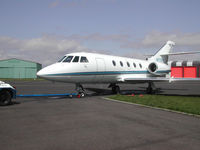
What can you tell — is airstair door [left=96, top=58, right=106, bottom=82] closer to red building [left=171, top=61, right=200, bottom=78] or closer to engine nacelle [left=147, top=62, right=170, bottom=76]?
engine nacelle [left=147, top=62, right=170, bottom=76]

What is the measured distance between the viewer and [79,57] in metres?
13.7

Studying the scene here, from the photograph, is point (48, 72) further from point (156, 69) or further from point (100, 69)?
point (156, 69)

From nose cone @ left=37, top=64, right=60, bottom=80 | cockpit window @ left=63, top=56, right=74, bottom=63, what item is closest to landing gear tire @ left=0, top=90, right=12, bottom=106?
nose cone @ left=37, top=64, right=60, bottom=80

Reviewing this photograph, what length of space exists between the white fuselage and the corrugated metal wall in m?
61.7

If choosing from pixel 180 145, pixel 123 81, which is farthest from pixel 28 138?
pixel 123 81

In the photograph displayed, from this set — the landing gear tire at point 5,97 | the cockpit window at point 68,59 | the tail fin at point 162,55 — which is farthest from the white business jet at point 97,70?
the landing gear tire at point 5,97

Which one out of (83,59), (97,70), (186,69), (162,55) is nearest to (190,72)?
(186,69)

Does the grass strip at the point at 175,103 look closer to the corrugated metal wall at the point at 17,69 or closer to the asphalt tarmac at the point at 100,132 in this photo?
the asphalt tarmac at the point at 100,132

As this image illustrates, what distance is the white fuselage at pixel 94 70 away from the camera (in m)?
12.4

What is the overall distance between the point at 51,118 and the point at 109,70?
29.3 ft

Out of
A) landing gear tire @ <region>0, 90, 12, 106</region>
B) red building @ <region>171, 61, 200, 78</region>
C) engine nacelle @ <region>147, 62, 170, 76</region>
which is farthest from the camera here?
red building @ <region>171, 61, 200, 78</region>

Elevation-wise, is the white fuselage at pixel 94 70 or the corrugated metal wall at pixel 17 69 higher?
the corrugated metal wall at pixel 17 69

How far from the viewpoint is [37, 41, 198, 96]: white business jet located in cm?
1251

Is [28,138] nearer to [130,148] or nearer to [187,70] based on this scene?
[130,148]
